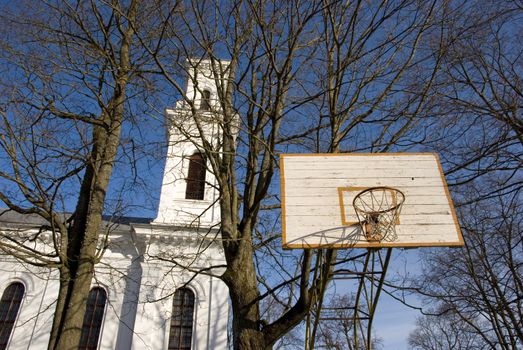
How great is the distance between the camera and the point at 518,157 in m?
7.05

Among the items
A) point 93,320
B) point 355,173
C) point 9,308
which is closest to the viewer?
point 355,173

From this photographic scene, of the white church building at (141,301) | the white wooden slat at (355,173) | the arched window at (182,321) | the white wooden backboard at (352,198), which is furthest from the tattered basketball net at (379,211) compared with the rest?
the arched window at (182,321)

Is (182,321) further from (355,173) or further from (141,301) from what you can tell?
(355,173)

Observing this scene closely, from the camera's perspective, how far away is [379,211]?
5.29 metres

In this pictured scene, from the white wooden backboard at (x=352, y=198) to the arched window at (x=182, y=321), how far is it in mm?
10804

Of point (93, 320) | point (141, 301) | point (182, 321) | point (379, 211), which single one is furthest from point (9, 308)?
point (379, 211)

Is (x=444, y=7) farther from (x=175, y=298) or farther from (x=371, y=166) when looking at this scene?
(x=175, y=298)

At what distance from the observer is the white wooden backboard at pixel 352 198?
4.87 m

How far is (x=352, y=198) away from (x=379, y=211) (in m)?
0.41

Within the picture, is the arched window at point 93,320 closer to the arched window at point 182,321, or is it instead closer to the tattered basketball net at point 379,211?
the arched window at point 182,321

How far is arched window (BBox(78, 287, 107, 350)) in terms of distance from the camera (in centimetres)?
1520

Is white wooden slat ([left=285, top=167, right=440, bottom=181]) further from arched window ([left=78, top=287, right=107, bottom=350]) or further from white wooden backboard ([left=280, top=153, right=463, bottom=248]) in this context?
arched window ([left=78, top=287, right=107, bottom=350])

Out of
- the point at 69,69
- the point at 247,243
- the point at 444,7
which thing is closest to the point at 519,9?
the point at 444,7

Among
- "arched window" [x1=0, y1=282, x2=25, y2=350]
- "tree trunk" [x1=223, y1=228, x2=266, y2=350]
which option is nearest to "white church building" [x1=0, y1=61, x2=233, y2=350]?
"arched window" [x1=0, y1=282, x2=25, y2=350]
